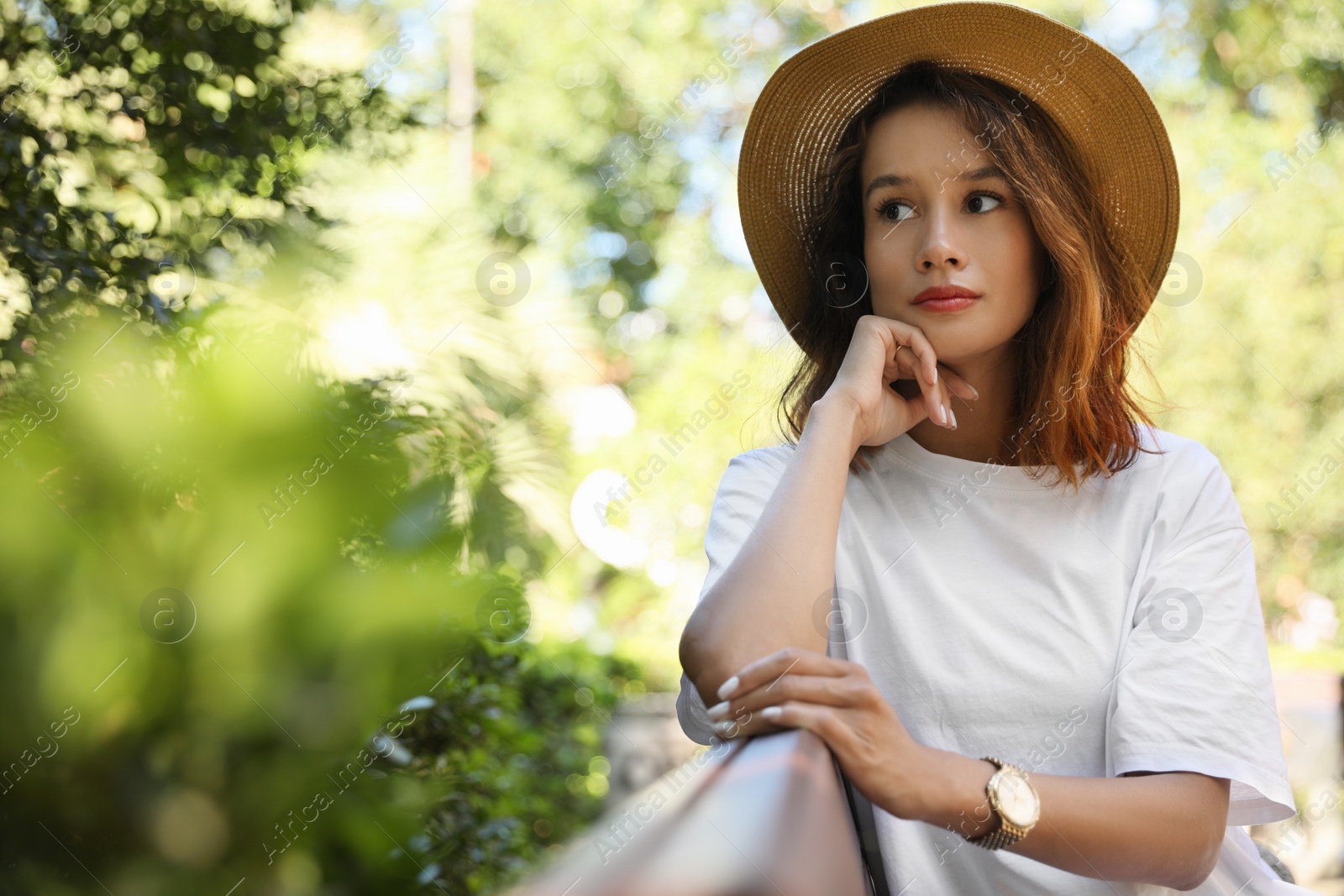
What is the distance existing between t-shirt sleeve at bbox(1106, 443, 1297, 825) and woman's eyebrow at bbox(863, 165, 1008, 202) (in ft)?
2.03

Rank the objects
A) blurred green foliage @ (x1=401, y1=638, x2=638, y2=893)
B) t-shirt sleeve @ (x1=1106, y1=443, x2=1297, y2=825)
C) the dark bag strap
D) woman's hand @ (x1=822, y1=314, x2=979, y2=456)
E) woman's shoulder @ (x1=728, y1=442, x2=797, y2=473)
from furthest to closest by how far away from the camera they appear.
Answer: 1. blurred green foliage @ (x1=401, y1=638, x2=638, y2=893)
2. woman's shoulder @ (x1=728, y1=442, x2=797, y2=473)
3. woman's hand @ (x1=822, y1=314, x2=979, y2=456)
4. the dark bag strap
5. t-shirt sleeve @ (x1=1106, y1=443, x2=1297, y2=825)

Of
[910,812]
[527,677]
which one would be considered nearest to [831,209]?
[910,812]

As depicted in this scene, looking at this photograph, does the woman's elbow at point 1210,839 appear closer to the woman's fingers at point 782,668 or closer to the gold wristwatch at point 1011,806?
the gold wristwatch at point 1011,806

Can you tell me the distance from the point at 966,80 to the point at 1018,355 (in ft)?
1.71

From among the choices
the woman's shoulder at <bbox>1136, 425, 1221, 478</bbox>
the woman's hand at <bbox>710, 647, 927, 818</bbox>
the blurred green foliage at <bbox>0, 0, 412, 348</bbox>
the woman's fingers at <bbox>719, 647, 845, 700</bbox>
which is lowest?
the woman's hand at <bbox>710, 647, 927, 818</bbox>

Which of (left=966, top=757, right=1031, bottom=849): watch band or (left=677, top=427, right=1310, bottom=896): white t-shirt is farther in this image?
(left=677, top=427, right=1310, bottom=896): white t-shirt

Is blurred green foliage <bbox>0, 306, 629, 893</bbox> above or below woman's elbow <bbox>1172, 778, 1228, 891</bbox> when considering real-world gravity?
above

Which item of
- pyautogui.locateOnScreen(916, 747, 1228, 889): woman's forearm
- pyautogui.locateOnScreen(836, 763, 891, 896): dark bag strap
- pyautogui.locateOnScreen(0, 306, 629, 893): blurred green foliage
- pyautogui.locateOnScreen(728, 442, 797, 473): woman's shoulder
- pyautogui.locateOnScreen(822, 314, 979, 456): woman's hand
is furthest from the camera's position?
pyautogui.locateOnScreen(728, 442, 797, 473): woman's shoulder

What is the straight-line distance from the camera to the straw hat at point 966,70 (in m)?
1.99

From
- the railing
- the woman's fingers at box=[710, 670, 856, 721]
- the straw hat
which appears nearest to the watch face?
the woman's fingers at box=[710, 670, 856, 721]

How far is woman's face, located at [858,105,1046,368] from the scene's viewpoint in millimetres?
1929

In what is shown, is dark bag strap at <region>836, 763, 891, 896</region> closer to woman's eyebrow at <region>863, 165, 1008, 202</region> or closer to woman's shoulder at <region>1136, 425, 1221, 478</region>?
woman's shoulder at <region>1136, 425, 1221, 478</region>

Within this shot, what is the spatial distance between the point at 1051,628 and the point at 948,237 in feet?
2.21

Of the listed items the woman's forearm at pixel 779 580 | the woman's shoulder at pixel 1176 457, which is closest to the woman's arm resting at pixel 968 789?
the woman's forearm at pixel 779 580
